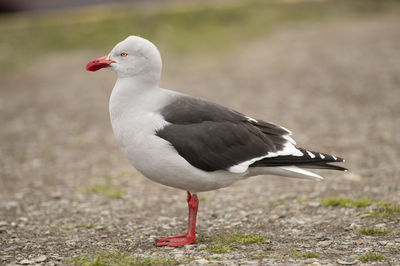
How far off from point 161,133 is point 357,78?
1108 cm

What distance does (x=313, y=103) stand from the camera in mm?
13438

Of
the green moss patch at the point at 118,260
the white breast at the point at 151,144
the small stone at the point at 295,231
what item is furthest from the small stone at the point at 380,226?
the green moss patch at the point at 118,260

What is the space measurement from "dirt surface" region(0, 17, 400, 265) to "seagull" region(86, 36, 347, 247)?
2.75 feet

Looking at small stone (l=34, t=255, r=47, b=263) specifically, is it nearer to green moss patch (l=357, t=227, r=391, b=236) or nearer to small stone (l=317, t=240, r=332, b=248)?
small stone (l=317, t=240, r=332, b=248)

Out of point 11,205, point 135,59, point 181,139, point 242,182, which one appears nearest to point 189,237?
point 181,139

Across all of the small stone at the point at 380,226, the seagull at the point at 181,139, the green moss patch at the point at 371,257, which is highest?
the seagull at the point at 181,139

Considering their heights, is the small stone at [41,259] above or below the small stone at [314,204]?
below

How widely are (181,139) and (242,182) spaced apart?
399 cm

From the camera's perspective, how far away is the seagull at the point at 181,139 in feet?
17.2

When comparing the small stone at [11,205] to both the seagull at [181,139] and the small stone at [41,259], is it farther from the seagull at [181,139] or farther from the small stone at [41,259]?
the seagull at [181,139]

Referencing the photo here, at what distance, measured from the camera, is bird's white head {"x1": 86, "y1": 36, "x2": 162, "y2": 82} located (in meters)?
5.49

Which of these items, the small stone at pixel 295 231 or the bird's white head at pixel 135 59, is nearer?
the bird's white head at pixel 135 59

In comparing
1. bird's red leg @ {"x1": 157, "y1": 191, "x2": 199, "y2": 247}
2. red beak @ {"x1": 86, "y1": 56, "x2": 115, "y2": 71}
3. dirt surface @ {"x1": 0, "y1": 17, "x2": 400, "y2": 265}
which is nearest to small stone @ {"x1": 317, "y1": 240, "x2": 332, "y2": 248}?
dirt surface @ {"x1": 0, "y1": 17, "x2": 400, "y2": 265}

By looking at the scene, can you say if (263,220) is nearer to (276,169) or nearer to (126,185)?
(276,169)
